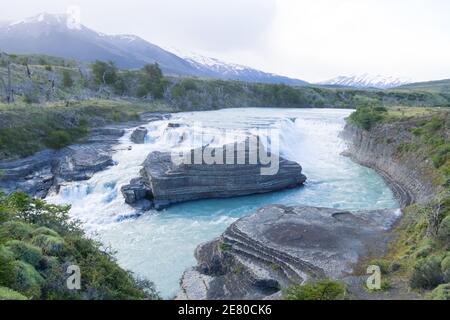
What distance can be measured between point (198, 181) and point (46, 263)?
20.8 meters

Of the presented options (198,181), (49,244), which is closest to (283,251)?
(49,244)

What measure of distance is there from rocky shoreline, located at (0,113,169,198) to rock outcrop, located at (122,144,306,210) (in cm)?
585

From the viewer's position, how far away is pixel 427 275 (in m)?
13.9

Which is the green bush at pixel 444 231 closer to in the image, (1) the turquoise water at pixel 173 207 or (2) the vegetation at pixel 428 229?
(2) the vegetation at pixel 428 229

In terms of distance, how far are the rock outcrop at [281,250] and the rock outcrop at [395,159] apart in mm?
7080

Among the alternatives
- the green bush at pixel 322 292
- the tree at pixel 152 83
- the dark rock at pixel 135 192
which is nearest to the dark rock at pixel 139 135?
the dark rock at pixel 135 192

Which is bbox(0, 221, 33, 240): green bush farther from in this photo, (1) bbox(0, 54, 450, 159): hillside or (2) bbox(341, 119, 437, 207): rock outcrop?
(1) bbox(0, 54, 450, 159): hillside

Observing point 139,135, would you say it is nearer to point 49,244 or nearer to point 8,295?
point 49,244

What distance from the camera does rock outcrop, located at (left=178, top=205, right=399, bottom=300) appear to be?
1722 cm

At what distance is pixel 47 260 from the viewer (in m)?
11.5

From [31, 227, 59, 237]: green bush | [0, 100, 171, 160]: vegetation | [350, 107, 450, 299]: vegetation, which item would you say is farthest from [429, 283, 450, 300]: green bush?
[0, 100, 171, 160]: vegetation
